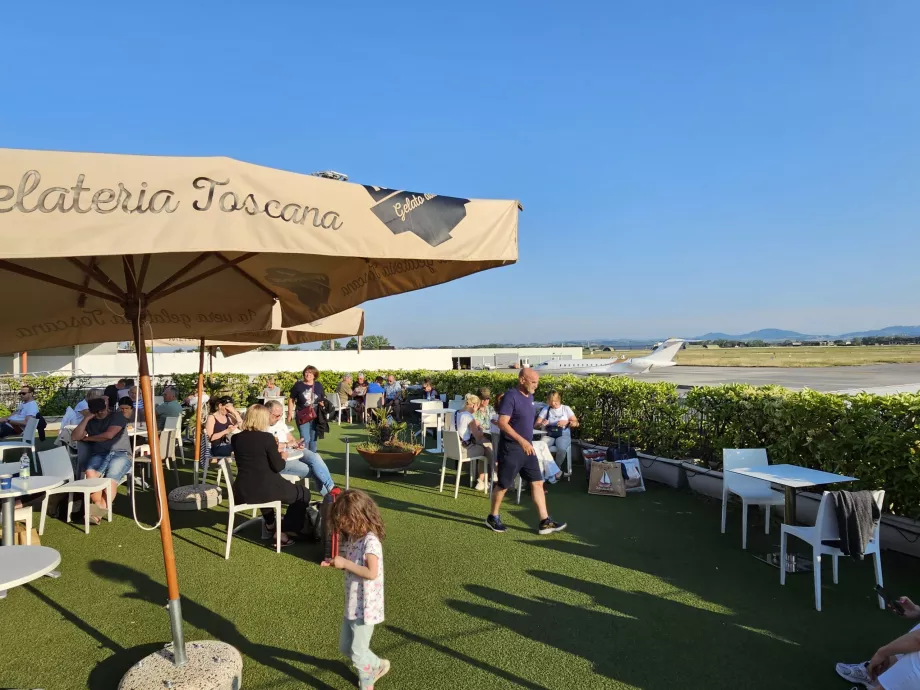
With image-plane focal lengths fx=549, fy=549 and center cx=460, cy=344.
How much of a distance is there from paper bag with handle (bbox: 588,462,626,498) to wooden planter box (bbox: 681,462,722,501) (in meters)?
0.86

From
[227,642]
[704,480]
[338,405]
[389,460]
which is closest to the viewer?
[227,642]

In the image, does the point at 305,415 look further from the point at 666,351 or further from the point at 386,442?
the point at 666,351

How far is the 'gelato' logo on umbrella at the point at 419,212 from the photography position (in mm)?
2354

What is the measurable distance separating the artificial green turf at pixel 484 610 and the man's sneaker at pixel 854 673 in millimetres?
66

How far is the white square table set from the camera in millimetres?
4391

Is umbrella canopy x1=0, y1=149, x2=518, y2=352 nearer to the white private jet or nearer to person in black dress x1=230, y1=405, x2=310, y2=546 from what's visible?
person in black dress x1=230, y1=405, x2=310, y2=546

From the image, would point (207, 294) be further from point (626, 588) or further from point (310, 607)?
point (626, 588)

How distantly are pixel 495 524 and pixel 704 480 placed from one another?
2.95 metres

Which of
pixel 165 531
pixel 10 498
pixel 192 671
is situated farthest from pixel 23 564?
pixel 10 498

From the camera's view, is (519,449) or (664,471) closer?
(519,449)

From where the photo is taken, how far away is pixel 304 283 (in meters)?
4.44

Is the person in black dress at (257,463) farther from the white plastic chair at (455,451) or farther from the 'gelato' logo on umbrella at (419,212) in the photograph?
the 'gelato' logo on umbrella at (419,212)

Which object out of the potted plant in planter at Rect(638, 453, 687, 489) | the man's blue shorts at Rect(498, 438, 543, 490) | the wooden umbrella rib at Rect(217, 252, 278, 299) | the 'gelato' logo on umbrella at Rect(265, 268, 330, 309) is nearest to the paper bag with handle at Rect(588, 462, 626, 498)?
the potted plant in planter at Rect(638, 453, 687, 489)

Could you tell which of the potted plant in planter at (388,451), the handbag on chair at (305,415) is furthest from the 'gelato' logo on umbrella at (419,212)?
the handbag on chair at (305,415)
